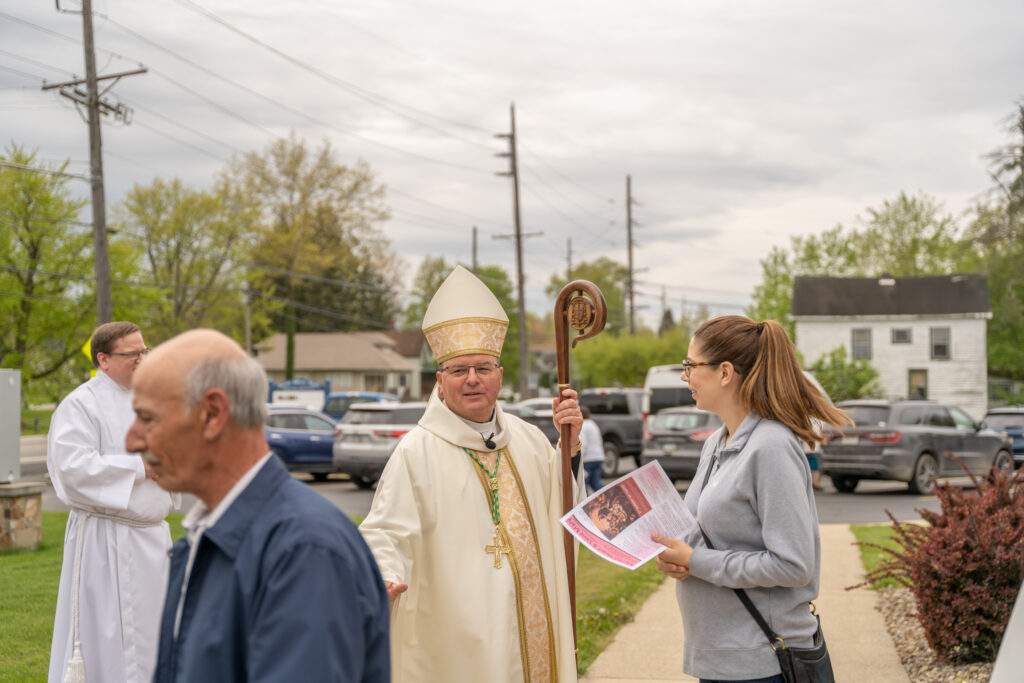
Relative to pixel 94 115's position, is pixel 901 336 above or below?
below

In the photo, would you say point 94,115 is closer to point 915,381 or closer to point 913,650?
point 913,650

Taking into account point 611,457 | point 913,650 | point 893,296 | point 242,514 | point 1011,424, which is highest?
point 893,296

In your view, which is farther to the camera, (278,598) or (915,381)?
→ (915,381)

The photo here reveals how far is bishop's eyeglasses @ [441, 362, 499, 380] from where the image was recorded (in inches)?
177

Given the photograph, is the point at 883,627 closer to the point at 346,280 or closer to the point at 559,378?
the point at 559,378

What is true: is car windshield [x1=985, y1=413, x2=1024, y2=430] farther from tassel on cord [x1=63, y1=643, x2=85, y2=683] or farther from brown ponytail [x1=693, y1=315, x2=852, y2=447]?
tassel on cord [x1=63, y1=643, x2=85, y2=683]

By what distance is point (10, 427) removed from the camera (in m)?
12.2

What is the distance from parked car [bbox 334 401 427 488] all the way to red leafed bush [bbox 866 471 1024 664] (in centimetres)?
1472

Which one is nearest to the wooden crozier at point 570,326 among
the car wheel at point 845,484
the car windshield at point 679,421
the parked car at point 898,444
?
the parked car at point 898,444

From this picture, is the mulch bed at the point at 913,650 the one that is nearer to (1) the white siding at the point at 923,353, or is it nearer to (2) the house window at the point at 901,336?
(1) the white siding at the point at 923,353

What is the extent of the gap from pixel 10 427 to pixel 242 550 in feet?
37.1

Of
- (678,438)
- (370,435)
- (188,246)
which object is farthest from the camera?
(188,246)

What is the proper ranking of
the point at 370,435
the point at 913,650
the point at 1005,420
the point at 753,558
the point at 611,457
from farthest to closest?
the point at 1005,420
the point at 611,457
the point at 370,435
the point at 913,650
the point at 753,558

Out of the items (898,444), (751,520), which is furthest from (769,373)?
(898,444)
